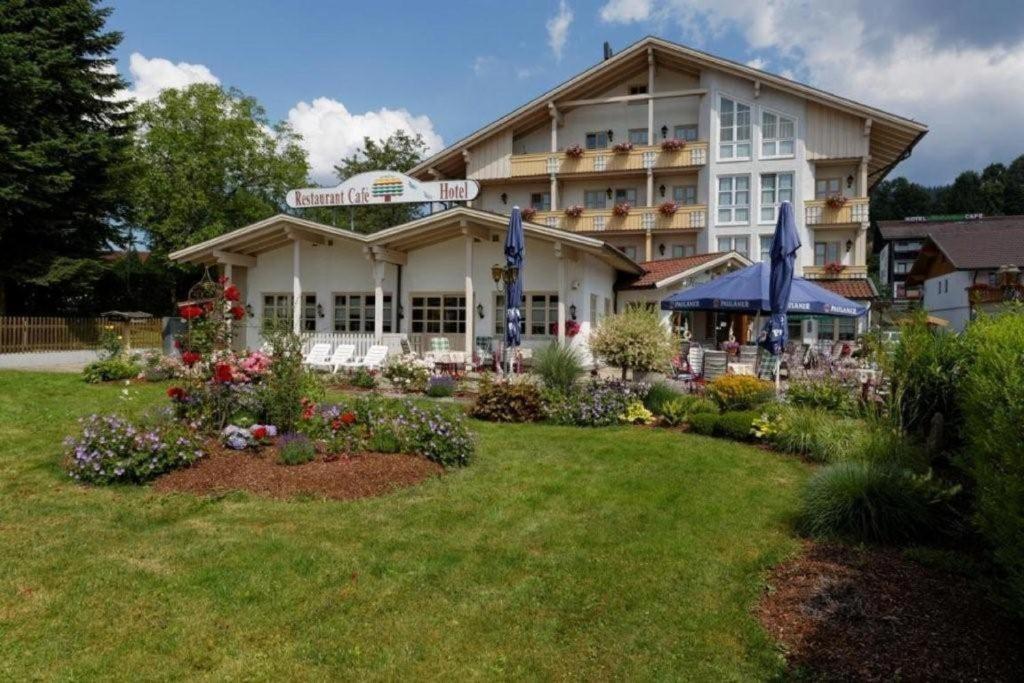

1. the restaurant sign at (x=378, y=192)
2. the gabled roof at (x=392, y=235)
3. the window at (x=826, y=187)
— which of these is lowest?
the gabled roof at (x=392, y=235)

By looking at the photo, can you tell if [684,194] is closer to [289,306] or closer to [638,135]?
[638,135]

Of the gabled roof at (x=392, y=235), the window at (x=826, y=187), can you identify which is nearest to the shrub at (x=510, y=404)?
the gabled roof at (x=392, y=235)

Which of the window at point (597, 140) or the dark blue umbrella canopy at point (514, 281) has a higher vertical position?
the window at point (597, 140)

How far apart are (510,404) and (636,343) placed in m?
2.75

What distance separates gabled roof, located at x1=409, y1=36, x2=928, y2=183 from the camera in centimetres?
2594

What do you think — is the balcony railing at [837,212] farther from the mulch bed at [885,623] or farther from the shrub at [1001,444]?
the mulch bed at [885,623]

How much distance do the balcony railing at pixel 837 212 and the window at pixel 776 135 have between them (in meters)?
2.40

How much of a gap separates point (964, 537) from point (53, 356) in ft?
72.4

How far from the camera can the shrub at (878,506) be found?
4883 millimetres

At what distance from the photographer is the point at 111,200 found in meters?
23.3

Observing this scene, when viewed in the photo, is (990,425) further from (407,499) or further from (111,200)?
(111,200)

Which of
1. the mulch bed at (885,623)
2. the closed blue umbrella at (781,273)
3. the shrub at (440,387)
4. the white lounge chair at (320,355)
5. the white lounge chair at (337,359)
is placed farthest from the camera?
the white lounge chair at (320,355)

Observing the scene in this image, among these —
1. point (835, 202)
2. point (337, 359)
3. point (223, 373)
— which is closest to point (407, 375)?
point (337, 359)

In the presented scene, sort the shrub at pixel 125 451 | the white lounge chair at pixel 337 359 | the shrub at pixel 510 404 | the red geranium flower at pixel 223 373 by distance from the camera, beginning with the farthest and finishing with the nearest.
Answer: the white lounge chair at pixel 337 359 < the shrub at pixel 510 404 < the red geranium flower at pixel 223 373 < the shrub at pixel 125 451
